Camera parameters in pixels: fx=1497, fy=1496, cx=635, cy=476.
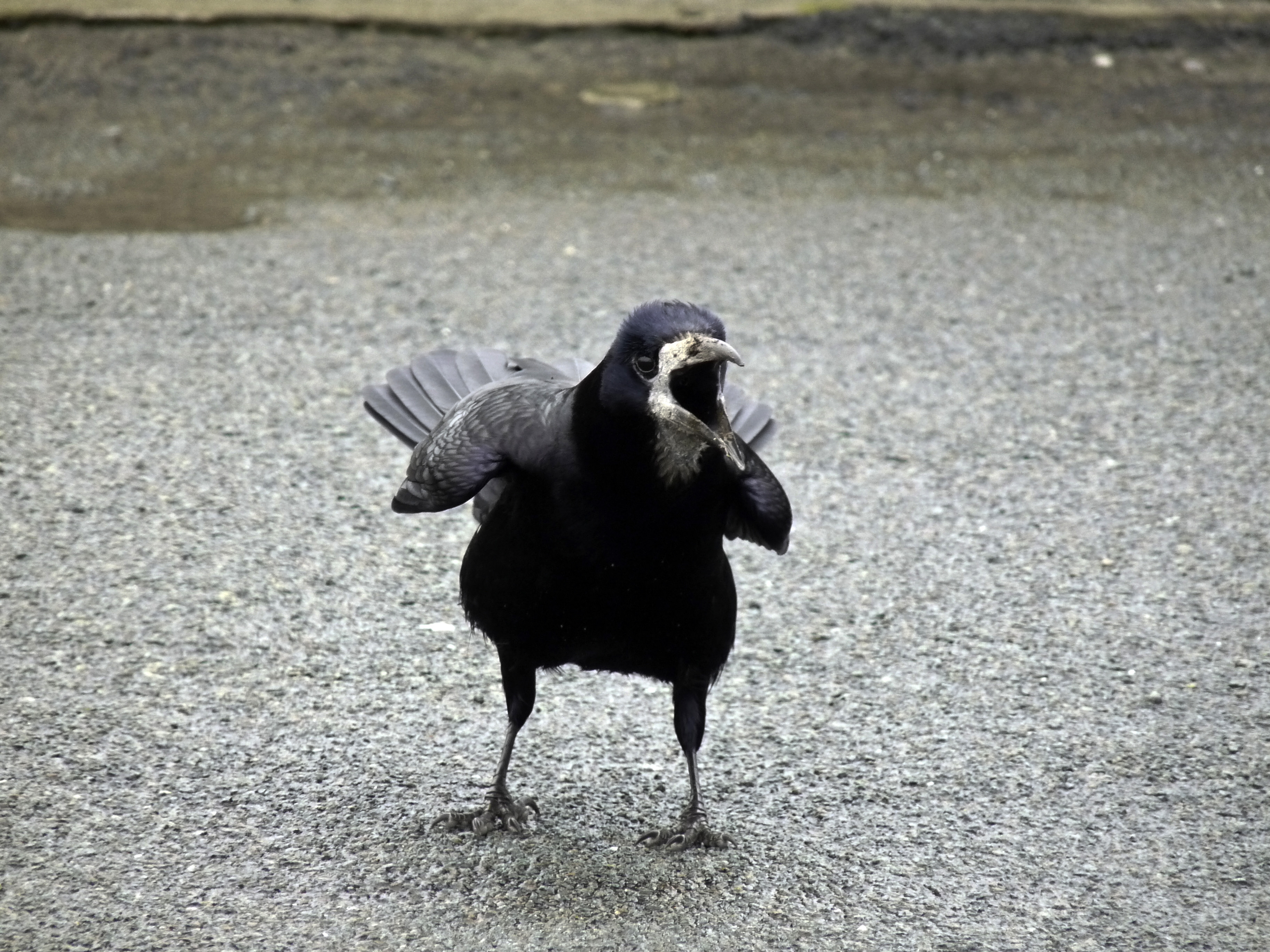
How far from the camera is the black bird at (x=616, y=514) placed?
3.11 metres

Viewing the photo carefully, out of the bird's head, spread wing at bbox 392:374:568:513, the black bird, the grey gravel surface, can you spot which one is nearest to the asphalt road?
the grey gravel surface

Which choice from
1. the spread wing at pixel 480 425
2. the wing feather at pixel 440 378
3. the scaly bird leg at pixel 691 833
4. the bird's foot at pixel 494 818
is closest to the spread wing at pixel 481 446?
the spread wing at pixel 480 425

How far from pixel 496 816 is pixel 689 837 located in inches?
18.7

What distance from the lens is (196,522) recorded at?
5.01m

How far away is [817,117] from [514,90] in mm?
1782

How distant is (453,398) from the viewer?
429 centimetres

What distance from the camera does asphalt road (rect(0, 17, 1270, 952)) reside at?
3471 millimetres

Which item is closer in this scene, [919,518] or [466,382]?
[466,382]

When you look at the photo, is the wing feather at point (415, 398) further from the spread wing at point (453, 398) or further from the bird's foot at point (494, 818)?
the bird's foot at point (494, 818)

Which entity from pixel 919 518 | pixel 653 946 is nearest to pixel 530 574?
pixel 653 946

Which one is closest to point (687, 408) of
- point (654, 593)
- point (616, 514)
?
point (616, 514)

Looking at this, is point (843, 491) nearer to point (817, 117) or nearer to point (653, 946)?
point (653, 946)

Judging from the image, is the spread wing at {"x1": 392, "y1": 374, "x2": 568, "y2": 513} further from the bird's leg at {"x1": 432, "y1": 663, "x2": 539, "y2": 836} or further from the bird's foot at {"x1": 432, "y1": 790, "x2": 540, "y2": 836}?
the bird's foot at {"x1": 432, "y1": 790, "x2": 540, "y2": 836}

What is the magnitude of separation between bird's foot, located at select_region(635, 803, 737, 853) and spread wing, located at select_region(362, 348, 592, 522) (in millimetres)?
899
